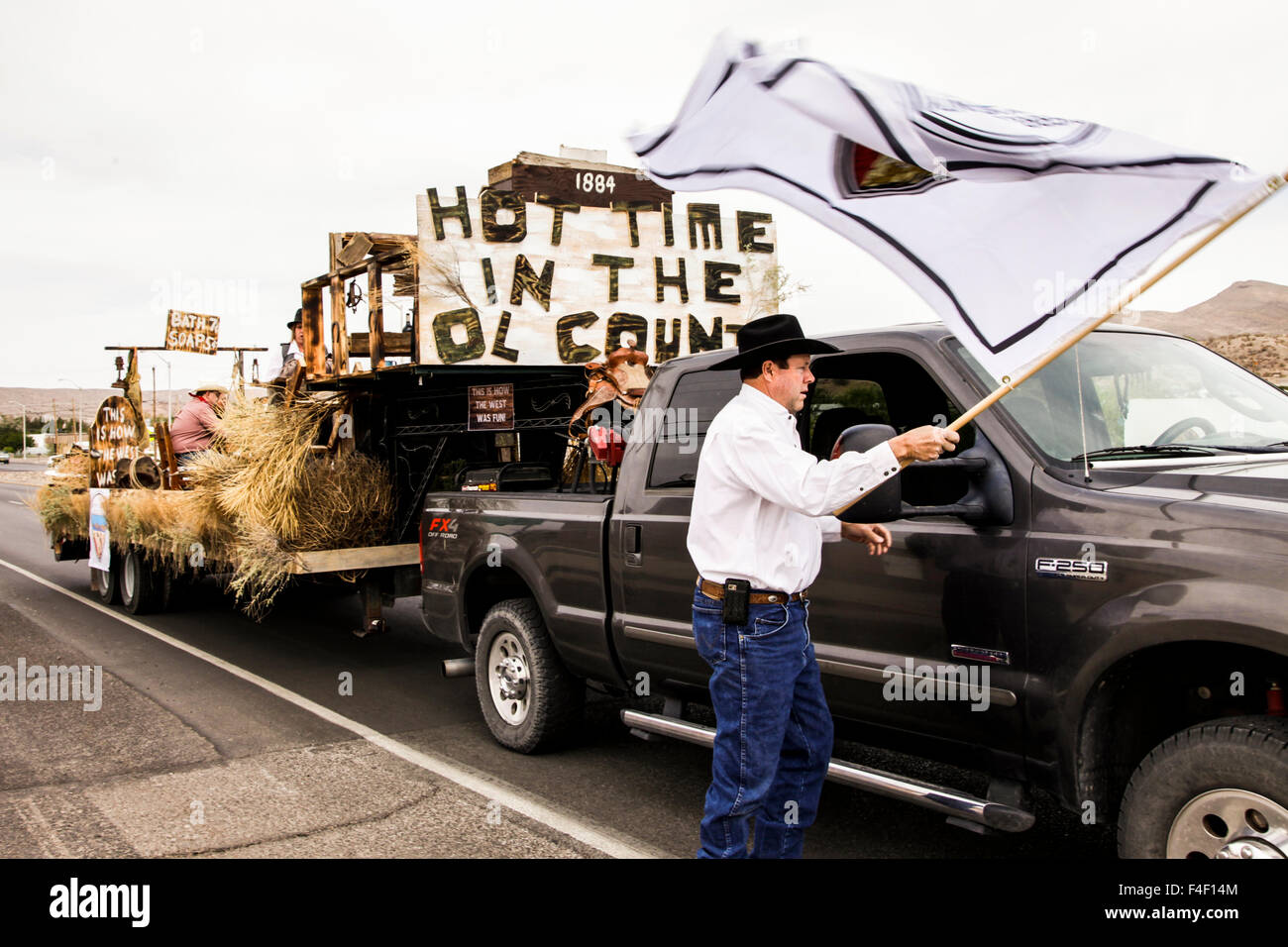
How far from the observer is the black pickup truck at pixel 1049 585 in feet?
9.78

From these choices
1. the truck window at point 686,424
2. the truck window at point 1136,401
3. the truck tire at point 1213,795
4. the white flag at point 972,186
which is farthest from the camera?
the truck window at point 686,424

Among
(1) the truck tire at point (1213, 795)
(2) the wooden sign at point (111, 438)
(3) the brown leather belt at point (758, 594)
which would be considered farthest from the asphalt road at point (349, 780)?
(2) the wooden sign at point (111, 438)

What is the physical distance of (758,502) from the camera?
340cm

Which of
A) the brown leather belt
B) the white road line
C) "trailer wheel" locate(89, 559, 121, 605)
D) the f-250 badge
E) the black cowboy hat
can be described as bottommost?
the white road line

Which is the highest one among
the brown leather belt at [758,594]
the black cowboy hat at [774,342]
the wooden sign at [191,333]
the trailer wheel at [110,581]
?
the wooden sign at [191,333]

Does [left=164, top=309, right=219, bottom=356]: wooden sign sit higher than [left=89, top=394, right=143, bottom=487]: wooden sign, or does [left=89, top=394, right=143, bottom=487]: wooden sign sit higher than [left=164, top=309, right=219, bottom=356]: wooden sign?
[left=164, top=309, right=219, bottom=356]: wooden sign

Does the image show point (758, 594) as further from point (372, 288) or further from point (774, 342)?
point (372, 288)

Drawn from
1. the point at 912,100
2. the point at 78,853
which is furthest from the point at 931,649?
the point at 78,853

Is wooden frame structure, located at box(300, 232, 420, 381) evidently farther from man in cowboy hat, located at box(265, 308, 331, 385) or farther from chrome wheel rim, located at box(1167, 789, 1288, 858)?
chrome wheel rim, located at box(1167, 789, 1288, 858)

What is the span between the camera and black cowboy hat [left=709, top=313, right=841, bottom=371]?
134 inches

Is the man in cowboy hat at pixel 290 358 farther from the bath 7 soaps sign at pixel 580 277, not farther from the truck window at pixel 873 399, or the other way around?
the truck window at pixel 873 399

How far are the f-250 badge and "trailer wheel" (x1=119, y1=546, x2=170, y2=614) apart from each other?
8.84 m

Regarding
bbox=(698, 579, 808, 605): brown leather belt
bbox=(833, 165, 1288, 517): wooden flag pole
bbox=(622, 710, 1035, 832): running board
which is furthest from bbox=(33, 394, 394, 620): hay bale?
bbox=(833, 165, 1288, 517): wooden flag pole
